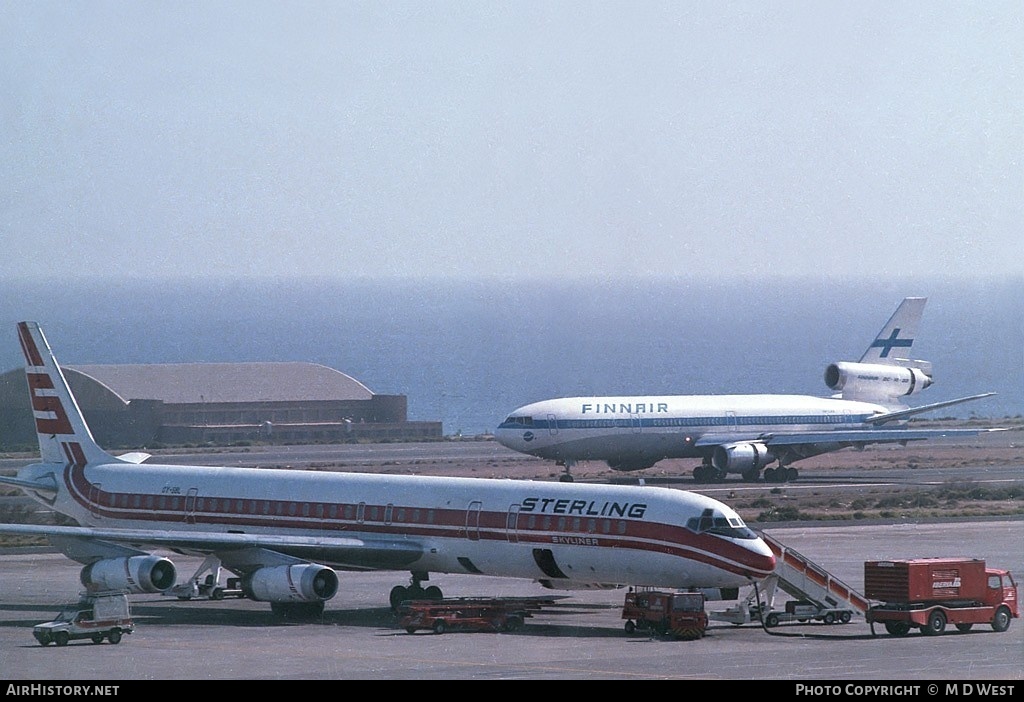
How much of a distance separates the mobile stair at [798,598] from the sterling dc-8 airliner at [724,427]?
49324mm

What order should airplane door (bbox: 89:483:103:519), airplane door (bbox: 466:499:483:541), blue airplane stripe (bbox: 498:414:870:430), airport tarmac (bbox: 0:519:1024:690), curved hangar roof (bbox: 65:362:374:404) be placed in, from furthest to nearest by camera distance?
curved hangar roof (bbox: 65:362:374:404), blue airplane stripe (bbox: 498:414:870:430), airplane door (bbox: 89:483:103:519), airplane door (bbox: 466:499:483:541), airport tarmac (bbox: 0:519:1024:690)

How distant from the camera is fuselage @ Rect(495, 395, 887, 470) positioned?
97125 mm

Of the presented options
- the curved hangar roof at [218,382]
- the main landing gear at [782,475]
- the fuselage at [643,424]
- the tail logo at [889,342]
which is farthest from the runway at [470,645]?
the tail logo at [889,342]

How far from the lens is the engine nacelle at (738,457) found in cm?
10044

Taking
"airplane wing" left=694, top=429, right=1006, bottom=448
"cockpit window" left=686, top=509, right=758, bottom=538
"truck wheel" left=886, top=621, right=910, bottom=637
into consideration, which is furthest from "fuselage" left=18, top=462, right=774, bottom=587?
"airplane wing" left=694, top=429, right=1006, bottom=448

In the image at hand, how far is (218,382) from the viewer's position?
118m

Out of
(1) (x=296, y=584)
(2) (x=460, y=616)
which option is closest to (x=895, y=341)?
(1) (x=296, y=584)

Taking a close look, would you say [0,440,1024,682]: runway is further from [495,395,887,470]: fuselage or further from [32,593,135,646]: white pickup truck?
[495,395,887,470]: fuselage

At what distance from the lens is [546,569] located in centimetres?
4538

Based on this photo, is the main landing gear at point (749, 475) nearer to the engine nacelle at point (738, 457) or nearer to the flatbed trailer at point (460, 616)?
the engine nacelle at point (738, 457)

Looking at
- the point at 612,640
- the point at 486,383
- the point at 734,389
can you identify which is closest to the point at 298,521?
the point at 612,640

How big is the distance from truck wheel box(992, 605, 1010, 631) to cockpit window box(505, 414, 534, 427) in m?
55.2
